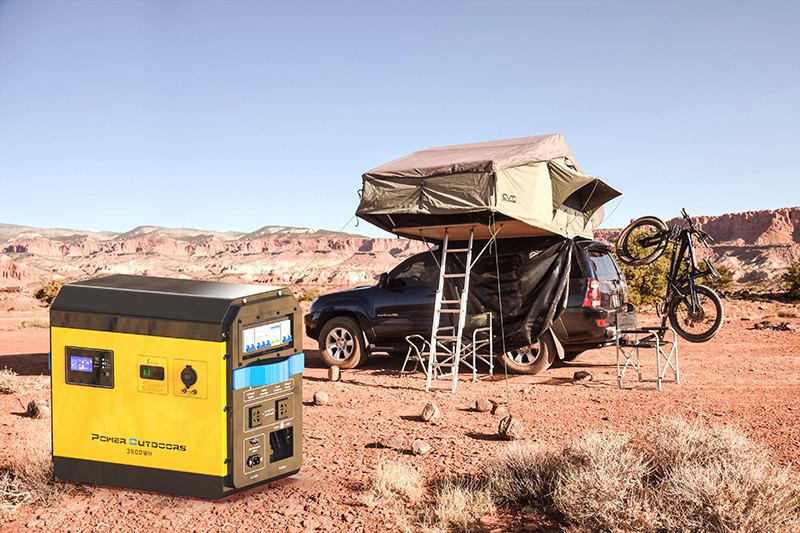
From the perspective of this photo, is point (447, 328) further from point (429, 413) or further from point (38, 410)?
point (38, 410)

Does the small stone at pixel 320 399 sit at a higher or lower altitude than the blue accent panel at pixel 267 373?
lower

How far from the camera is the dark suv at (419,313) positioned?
9727 mm

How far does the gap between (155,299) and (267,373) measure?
32.7 inches

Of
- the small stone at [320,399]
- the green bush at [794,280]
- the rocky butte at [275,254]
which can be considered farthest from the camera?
the rocky butte at [275,254]

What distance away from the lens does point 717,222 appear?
11381 cm

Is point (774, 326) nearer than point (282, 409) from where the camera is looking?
No

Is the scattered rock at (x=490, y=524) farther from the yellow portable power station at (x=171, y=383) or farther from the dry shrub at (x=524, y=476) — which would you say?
the yellow portable power station at (x=171, y=383)

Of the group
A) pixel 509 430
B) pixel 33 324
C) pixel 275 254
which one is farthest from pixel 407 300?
pixel 275 254

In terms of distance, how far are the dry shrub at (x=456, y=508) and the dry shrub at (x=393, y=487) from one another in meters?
0.16

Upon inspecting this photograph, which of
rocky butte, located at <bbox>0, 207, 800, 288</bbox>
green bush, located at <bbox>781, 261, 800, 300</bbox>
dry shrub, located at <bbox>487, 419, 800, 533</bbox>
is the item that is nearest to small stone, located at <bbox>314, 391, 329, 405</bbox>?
dry shrub, located at <bbox>487, 419, 800, 533</bbox>

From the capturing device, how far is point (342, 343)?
10.9 m

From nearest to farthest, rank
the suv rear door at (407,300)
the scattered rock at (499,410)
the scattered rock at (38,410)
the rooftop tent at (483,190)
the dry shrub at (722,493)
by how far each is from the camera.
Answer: the dry shrub at (722,493), the scattered rock at (38,410), the scattered rock at (499,410), the rooftop tent at (483,190), the suv rear door at (407,300)

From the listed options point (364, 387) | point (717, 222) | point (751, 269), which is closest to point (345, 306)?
point (364, 387)

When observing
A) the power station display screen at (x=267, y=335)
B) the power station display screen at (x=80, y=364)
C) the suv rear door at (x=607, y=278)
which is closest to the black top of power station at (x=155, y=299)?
the power station display screen at (x=267, y=335)
